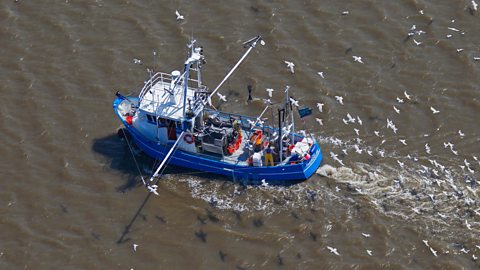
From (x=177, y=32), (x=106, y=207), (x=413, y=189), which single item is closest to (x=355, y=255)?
(x=413, y=189)

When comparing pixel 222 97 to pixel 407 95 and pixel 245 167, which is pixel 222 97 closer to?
pixel 245 167

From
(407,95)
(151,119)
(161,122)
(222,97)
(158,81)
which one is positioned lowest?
(151,119)

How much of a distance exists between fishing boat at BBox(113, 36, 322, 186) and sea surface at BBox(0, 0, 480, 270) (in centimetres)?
111

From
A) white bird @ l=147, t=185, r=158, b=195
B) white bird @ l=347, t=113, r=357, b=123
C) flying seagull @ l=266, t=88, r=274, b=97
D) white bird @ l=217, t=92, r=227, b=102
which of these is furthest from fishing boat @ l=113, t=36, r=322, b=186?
white bird @ l=347, t=113, r=357, b=123

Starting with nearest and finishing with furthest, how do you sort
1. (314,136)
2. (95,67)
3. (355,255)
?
(355,255) < (314,136) < (95,67)

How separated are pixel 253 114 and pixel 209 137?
5531 millimetres

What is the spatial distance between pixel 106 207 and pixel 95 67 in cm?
1463

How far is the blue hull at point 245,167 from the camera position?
2410 inches

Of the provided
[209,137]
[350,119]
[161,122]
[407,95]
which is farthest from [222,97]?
[407,95]

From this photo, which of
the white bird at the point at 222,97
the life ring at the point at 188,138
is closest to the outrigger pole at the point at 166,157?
the life ring at the point at 188,138

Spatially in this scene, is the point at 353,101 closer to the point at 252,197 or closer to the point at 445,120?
the point at 445,120

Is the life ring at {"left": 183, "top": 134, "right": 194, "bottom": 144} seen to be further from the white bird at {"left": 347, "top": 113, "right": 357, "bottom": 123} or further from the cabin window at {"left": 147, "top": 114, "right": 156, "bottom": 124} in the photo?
the white bird at {"left": 347, "top": 113, "right": 357, "bottom": 123}

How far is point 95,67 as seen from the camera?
71562mm

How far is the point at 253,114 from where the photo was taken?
67.4m
